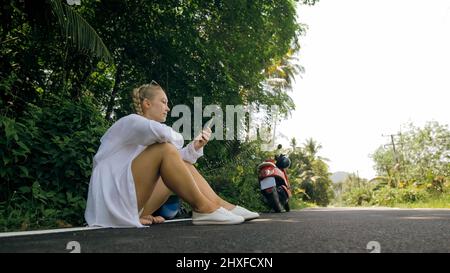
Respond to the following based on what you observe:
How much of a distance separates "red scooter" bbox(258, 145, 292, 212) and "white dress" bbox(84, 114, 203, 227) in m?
4.28

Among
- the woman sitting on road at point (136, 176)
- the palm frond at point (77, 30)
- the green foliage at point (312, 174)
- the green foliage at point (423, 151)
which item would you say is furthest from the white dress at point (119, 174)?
the green foliage at point (312, 174)

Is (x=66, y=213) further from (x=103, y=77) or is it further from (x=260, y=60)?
(x=260, y=60)

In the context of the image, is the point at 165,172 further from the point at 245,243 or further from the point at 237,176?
the point at 237,176

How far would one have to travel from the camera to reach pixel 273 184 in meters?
7.24

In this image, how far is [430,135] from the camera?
37406mm

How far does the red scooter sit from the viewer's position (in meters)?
7.24

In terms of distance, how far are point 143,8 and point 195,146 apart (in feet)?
21.1

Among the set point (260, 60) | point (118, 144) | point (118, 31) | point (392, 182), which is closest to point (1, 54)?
point (118, 31)

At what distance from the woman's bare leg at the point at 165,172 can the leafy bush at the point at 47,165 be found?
1.23 m

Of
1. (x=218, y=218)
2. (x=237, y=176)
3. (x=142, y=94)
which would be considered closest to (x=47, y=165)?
(x=142, y=94)

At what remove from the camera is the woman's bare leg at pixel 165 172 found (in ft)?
9.93

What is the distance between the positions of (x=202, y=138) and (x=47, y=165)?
182 centimetres

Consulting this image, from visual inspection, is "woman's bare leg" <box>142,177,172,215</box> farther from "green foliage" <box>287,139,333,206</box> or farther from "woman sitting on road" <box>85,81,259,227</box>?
"green foliage" <box>287,139,333,206</box>
